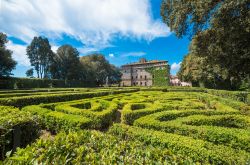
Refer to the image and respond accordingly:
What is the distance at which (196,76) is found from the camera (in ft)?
91.4

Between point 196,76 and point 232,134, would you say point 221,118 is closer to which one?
point 232,134

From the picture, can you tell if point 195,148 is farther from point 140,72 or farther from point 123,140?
point 140,72

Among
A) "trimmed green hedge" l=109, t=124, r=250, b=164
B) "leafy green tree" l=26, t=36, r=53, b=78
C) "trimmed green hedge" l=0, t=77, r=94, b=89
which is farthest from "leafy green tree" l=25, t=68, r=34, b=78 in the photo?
"trimmed green hedge" l=109, t=124, r=250, b=164

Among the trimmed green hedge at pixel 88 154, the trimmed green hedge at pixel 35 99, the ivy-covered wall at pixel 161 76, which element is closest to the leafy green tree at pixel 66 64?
the ivy-covered wall at pixel 161 76

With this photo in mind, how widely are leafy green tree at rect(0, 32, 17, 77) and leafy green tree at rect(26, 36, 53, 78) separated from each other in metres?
12.0

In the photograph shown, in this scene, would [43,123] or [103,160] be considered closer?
[103,160]

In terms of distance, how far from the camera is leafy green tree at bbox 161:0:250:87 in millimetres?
8391

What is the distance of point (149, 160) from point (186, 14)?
10005 mm

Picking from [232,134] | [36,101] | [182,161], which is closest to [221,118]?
[232,134]

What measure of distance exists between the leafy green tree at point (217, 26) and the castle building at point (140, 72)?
42.7 m

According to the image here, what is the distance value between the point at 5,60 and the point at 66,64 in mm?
16031

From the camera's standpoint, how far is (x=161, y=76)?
177 feet

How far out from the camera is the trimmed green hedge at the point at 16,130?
363 centimetres

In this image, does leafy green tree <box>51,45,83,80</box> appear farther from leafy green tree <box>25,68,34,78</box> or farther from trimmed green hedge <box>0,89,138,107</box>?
trimmed green hedge <box>0,89,138,107</box>
